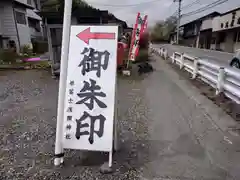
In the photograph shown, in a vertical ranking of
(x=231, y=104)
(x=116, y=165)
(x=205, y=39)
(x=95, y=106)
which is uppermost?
(x=205, y=39)

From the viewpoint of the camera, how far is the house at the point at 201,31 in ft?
108

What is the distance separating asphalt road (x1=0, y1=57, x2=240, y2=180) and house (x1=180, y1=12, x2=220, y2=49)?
101 ft

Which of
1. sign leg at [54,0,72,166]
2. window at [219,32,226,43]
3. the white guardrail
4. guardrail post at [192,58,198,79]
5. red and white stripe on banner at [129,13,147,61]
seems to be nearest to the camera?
sign leg at [54,0,72,166]

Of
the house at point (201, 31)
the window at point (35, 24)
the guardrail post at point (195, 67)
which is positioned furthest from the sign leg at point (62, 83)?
the house at point (201, 31)

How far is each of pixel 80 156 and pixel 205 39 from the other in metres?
37.9

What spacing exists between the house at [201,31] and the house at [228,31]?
2848 millimetres

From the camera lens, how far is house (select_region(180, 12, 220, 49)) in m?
33.1

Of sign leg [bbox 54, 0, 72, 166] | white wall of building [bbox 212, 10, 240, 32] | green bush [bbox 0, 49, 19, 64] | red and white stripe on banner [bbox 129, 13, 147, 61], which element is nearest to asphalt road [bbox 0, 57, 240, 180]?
sign leg [bbox 54, 0, 72, 166]

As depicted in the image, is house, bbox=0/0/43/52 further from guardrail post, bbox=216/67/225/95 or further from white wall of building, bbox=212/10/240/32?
white wall of building, bbox=212/10/240/32

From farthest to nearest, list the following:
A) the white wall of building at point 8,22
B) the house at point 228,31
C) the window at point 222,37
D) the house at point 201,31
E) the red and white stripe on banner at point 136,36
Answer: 1. the house at point 201,31
2. the window at point 222,37
3. the house at point 228,31
4. the white wall of building at point 8,22
5. the red and white stripe on banner at point 136,36

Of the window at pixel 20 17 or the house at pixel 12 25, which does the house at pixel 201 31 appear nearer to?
the window at pixel 20 17

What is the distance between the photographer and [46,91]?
6480 millimetres

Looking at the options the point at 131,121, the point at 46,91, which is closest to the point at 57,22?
the point at 46,91

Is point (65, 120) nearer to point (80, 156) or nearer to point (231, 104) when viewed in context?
point (80, 156)
